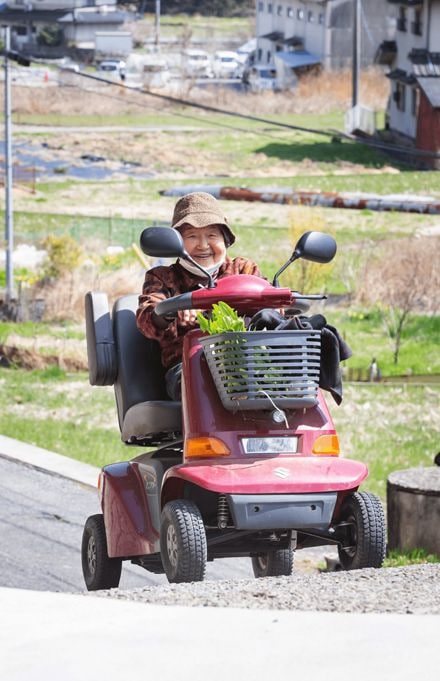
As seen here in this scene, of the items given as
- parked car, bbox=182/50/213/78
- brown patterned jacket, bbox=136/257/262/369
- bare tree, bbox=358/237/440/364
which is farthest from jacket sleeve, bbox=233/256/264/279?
parked car, bbox=182/50/213/78

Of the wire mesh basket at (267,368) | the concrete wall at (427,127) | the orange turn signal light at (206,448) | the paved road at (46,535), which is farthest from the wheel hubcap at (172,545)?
the concrete wall at (427,127)

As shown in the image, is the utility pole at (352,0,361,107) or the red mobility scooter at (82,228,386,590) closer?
the red mobility scooter at (82,228,386,590)

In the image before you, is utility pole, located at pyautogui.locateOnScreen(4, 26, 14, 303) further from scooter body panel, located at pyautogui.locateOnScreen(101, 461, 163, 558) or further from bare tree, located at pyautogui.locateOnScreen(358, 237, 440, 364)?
scooter body panel, located at pyautogui.locateOnScreen(101, 461, 163, 558)

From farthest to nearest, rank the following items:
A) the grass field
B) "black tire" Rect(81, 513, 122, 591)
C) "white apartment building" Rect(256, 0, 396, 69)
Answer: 1. "white apartment building" Rect(256, 0, 396, 69)
2. the grass field
3. "black tire" Rect(81, 513, 122, 591)

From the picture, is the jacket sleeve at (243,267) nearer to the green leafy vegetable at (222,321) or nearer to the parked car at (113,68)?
the green leafy vegetable at (222,321)

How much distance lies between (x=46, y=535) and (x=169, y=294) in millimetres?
4151

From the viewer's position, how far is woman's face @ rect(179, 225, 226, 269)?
6.85 m

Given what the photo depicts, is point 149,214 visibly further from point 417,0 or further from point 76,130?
point 76,130

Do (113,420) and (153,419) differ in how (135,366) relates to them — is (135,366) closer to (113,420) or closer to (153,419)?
(153,419)

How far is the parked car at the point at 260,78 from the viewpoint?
79.7m

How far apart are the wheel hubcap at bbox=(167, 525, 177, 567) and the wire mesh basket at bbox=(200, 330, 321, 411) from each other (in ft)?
1.84

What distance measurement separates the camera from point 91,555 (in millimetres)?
7465

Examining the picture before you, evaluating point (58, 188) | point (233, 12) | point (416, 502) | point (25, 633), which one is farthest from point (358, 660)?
point (233, 12)

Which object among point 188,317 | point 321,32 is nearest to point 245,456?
point 188,317
